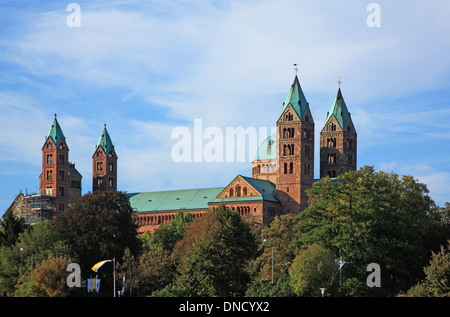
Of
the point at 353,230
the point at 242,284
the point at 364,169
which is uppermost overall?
the point at 364,169

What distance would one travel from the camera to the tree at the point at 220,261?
87.4 meters

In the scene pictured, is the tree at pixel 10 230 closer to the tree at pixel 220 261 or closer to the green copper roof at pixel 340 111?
the tree at pixel 220 261

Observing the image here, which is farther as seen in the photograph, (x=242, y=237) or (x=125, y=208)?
(x=125, y=208)

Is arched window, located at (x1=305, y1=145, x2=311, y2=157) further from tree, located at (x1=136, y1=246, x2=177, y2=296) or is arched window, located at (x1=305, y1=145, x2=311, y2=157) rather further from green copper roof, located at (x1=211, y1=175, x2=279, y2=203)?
tree, located at (x1=136, y1=246, x2=177, y2=296)

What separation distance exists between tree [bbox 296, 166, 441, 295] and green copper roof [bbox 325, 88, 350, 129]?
272 feet

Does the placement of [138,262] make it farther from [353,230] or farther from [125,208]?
[353,230]

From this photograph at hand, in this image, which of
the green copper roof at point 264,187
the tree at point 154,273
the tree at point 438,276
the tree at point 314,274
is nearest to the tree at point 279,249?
the tree at point 314,274

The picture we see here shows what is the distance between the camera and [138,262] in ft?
350

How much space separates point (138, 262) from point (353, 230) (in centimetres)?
2863

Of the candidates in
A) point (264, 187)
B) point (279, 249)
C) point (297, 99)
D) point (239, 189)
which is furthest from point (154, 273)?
point (297, 99)

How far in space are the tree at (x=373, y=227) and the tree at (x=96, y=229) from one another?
22.9 m

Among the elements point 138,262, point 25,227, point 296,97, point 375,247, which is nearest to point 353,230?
point 375,247

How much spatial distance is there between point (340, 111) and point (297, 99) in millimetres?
16939

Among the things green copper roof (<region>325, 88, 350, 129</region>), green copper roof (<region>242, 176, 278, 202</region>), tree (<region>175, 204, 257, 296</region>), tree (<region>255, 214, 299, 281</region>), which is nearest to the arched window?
green copper roof (<region>242, 176, 278, 202</region>)
